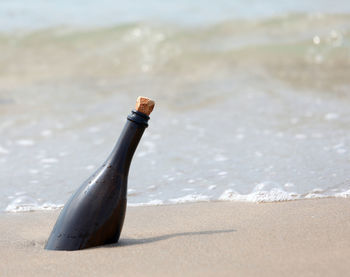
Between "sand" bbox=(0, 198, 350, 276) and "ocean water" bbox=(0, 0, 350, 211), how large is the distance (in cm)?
29

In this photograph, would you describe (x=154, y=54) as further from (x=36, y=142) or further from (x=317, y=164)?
(x=317, y=164)

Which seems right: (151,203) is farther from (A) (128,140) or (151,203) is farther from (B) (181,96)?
(B) (181,96)

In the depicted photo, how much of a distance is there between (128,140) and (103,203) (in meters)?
0.23

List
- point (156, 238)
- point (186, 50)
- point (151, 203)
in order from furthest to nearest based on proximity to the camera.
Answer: point (186, 50) → point (151, 203) → point (156, 238)

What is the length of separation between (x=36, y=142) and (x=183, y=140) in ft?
3.41

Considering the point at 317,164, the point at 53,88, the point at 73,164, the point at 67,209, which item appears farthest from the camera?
the point at 53,88

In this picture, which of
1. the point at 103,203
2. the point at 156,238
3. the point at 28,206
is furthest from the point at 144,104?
the point at 28,206

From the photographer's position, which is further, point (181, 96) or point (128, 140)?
point (181, 96)

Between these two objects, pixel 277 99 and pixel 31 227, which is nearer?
pixel 31 227

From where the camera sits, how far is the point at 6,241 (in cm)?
238

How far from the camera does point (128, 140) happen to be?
2.09 meters

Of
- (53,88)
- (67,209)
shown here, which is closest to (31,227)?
(67,209)

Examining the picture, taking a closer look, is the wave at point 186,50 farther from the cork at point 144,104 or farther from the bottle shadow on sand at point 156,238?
the cork at point 144,104

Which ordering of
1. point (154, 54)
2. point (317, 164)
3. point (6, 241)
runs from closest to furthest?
point (6, 241)
point (317, 164)
point (154, 54)
